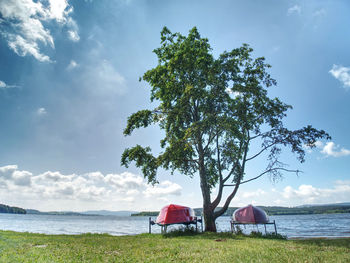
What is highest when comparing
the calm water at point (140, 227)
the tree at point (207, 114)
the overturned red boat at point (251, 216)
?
the tree at point (207, 114)

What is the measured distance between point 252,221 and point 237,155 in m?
6.73

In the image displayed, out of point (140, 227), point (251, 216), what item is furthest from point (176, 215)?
point (140, 227)

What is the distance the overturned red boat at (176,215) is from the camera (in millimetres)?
19641

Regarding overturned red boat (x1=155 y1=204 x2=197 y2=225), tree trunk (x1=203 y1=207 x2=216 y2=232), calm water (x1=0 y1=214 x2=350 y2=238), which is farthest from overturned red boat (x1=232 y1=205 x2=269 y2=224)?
overturned red boat (x1=155 y1=204 x2=197 y2=225)

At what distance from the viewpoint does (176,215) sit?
65.4ft

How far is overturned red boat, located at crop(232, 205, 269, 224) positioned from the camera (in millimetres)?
20344

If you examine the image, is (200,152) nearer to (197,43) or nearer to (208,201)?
(208,201)

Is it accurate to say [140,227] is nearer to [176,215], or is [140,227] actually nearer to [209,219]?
[176,215]

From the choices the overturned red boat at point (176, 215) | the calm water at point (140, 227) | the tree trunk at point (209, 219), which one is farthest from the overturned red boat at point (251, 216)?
the overturned red boat at point (176, 215)

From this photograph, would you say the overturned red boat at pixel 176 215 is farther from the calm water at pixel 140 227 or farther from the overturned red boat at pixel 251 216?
the overturned red boat at pixel 251 216

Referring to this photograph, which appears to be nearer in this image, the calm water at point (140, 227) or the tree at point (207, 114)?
the tree at point (207, 114)

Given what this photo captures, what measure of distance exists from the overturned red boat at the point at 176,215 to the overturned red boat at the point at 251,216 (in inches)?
188

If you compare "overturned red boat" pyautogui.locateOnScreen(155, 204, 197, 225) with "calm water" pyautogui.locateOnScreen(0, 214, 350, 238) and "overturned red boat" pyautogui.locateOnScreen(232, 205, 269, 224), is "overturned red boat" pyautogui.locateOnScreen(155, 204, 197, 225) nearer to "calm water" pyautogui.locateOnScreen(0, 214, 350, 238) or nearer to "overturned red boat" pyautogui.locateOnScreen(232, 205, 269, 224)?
"calm water" pyautogui.locateOnScreen(0, 214, 350, 238)

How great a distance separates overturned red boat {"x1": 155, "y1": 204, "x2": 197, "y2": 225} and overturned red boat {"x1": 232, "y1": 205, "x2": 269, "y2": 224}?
4.77 m
